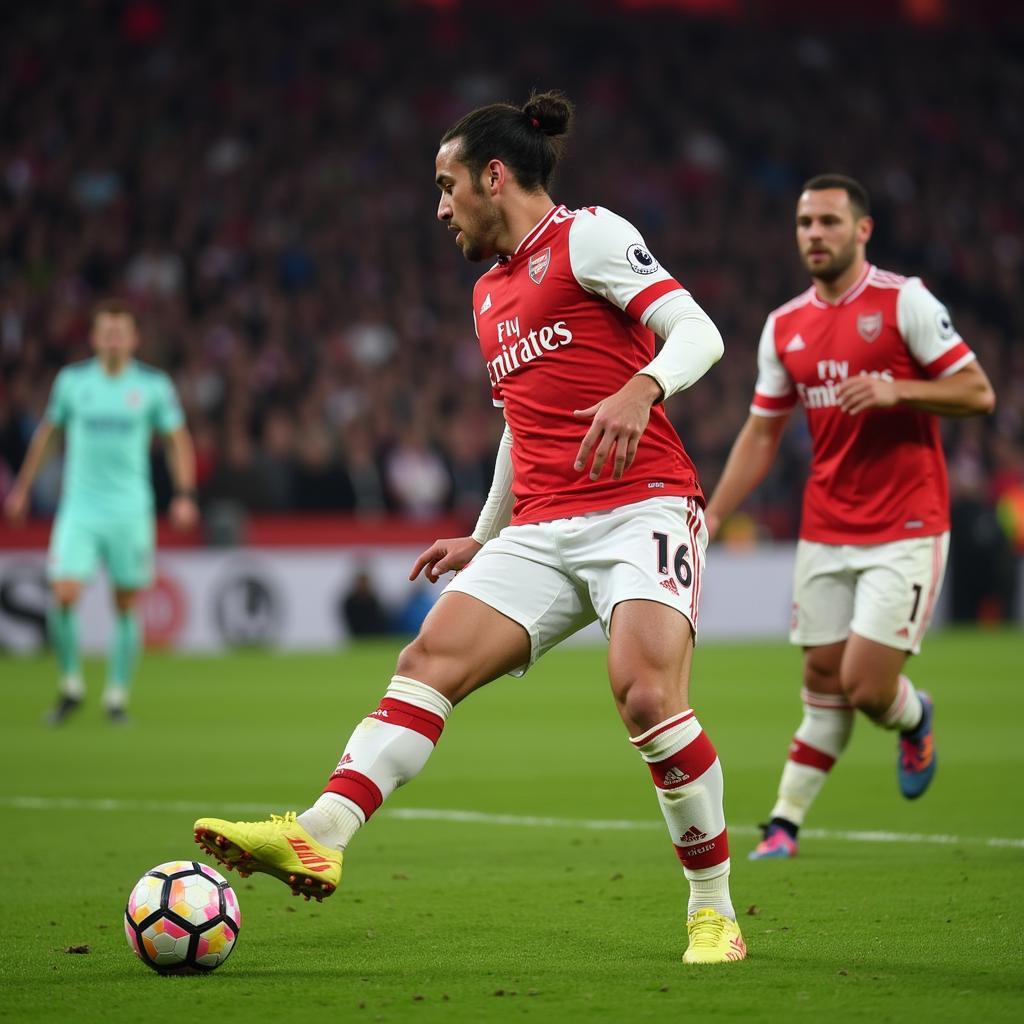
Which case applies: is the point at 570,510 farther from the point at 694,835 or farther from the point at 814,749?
the point at 814,749

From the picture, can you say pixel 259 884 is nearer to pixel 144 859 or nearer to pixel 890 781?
pixel 144 859

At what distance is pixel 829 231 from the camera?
7266mm

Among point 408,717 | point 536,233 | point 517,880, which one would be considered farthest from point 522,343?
point 517,880

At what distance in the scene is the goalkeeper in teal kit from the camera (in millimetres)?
12414

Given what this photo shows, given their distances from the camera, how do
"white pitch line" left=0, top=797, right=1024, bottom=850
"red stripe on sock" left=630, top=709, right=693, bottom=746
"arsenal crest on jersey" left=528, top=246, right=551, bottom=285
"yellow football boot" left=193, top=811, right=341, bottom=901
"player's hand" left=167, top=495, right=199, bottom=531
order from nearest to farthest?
1. "yellow football boot" left=193, top=811, right=341, bottom=901
2. "red stripe on sock" left=630, top=709, right=693, bottom=746
3. "arsenal crest on jersey" left=528, top=246, right=551, bottom=285
4. "white pitch line" left=0, top=797, right=1024, bottom=850
5. "player's hand" left=167, top=495, right=199, bottom=531

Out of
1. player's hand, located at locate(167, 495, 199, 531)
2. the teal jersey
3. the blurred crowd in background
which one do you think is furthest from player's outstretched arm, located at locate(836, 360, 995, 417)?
the blurred crowd in background

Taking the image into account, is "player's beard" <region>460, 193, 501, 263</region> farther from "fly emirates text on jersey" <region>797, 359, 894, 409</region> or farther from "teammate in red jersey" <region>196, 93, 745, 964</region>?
"fly emirates text on jersey" <region>797, 359, 894, 409</region>

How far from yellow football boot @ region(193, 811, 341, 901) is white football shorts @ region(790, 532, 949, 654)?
3.11 m

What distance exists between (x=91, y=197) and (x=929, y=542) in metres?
17.8

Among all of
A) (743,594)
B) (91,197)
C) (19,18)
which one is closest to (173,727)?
(743,594)

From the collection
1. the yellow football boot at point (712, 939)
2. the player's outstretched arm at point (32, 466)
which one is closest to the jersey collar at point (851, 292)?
the yellow football boot at point (712, 939)

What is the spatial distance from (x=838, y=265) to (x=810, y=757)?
1930mm

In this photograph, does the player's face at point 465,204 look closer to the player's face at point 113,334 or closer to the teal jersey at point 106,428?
the player's face at point 113,334

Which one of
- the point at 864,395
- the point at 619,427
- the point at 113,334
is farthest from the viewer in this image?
the point at 113,334
